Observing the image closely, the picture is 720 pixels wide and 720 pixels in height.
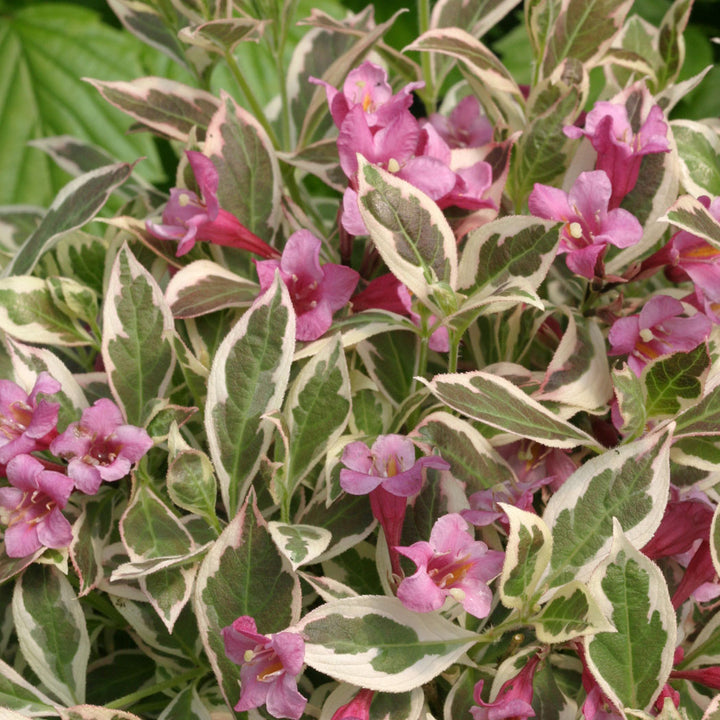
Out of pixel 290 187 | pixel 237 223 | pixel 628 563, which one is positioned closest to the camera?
pixel 628 563

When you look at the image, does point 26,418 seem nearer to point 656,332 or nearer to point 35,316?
point 35,316

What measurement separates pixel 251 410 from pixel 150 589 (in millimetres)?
124

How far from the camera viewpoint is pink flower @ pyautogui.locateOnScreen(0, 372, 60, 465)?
0.56 meters

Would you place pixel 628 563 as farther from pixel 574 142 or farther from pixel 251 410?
pixel 574 142

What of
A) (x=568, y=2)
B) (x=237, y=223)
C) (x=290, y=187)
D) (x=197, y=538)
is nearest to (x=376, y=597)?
(x=197, y=538)

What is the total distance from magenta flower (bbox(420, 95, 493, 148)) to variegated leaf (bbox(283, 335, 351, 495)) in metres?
0.34

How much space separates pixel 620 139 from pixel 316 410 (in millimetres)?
281

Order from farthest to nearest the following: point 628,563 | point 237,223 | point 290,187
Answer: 1. point 290,187
2. point 237,223
3. point 628,563

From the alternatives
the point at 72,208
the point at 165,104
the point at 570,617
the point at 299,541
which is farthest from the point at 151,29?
the point at 570,617

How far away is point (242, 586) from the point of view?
538 millimetres

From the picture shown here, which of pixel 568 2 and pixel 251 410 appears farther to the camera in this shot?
pixel 568 2

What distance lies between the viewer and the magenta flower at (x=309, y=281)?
24.0 inches

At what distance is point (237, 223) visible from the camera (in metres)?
0.67

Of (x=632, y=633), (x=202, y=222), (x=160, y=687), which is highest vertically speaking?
(x=202, y=222)
